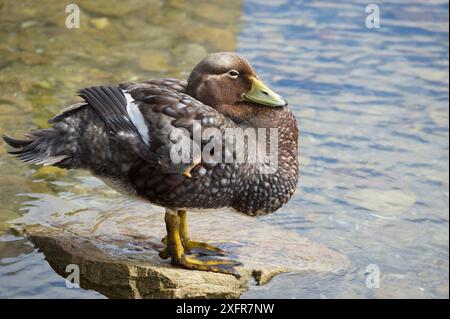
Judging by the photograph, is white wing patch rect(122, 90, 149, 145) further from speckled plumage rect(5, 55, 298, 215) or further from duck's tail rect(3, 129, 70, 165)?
duck's tail rect(3, 129, 70, 165)

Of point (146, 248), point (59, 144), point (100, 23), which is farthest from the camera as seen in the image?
point (100, 23)

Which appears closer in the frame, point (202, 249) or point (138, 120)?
point (138, 120)

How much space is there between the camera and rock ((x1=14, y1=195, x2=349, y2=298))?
5590 millimetres

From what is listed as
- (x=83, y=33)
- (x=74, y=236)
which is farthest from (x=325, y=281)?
(x=83, y=33)

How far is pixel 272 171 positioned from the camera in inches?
221

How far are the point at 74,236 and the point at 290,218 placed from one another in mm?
2085

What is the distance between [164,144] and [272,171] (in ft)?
2.60

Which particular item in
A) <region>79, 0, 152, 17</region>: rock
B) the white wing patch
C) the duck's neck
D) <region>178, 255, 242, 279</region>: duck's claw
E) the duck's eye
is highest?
<region>79, 0, 152, 17</region>: rock

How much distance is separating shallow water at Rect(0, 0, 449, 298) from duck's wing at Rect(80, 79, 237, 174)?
114 cm

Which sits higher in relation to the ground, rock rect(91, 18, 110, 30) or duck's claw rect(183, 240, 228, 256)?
rock rect(91, 18, 110, 30)

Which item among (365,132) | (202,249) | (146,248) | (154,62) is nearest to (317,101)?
(365,132)

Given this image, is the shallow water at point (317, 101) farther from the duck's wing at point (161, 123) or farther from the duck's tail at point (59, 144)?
the duck's wing at point (161, 123)

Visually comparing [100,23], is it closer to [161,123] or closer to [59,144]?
[59,144]

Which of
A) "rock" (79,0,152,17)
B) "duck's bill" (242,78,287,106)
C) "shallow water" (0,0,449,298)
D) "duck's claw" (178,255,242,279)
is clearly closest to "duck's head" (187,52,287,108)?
"duck's bill" (242,78,287,106)
